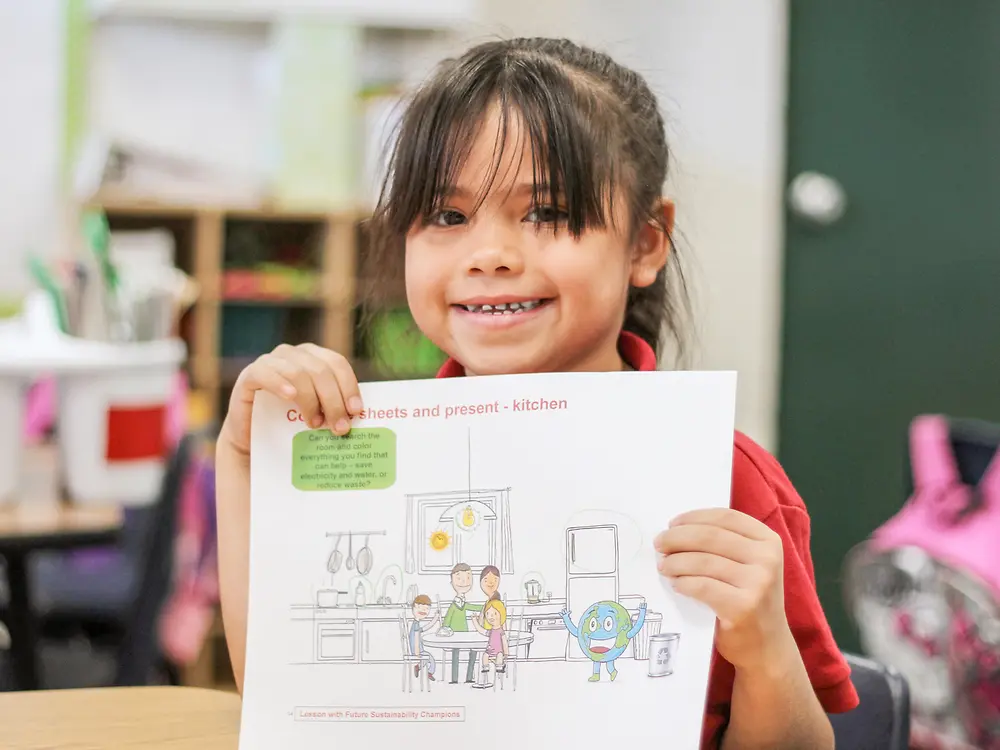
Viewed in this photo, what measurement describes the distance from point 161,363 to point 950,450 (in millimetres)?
1342

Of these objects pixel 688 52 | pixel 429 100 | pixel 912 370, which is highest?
pixel 688 52

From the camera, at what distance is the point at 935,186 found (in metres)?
2.42

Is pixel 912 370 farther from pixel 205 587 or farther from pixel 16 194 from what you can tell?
pixel 16 194

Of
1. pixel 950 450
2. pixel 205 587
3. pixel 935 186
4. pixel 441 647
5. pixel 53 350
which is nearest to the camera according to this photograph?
pixel 441 647

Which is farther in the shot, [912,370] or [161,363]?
[912,370]

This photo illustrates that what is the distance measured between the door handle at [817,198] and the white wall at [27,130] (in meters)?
2.36

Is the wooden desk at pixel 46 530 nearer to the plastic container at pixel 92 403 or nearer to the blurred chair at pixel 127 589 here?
the plastic container at pixel 92 403

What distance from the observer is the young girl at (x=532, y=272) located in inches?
28.0

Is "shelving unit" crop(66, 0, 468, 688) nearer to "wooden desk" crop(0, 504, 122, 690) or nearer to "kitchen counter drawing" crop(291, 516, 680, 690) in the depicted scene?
"wooden desk" crop(0, 504, 122, 690)

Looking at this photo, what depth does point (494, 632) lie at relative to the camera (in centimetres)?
66

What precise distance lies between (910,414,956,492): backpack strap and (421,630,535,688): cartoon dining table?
55.8 inches

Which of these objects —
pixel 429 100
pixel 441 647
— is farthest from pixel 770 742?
pixel 429 100

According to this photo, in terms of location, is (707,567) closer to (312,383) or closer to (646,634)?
(646,634)

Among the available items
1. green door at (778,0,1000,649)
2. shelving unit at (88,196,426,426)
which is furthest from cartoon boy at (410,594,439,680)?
shelving unit at (88,196,426,426)
